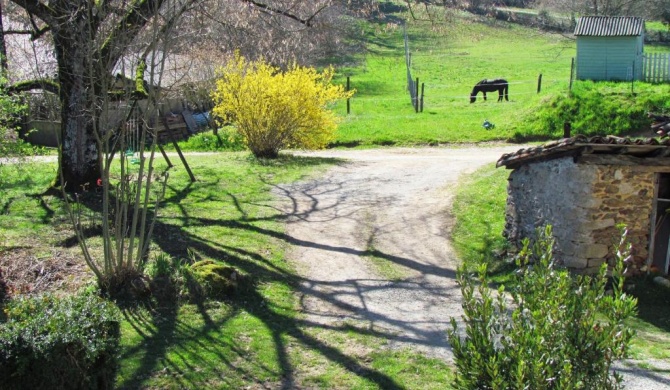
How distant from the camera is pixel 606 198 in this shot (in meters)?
10.9

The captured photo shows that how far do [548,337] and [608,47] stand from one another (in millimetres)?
23711

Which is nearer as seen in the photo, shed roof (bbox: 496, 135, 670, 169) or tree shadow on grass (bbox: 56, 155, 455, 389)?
tree shadow on grass (bbox: 56, 155, 455, 389)

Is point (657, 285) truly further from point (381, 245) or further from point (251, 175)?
point (251, 175)

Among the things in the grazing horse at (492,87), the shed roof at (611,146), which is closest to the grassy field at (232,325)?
the shed roof at (611,146)

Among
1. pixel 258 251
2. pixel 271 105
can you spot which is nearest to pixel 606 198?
pixel 258 251

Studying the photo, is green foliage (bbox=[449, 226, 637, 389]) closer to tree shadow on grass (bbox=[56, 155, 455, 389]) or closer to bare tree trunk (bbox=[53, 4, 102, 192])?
tree shadow on grass (bbox=[56, 155, 455, 389])

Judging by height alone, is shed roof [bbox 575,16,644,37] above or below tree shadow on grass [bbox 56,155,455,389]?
above

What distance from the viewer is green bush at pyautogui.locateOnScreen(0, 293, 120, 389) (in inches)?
247

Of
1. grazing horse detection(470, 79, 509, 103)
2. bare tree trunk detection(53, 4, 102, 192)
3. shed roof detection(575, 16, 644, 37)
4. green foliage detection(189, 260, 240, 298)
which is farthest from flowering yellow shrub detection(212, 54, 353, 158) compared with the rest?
shed roof detection(575, 16, 644, 37)

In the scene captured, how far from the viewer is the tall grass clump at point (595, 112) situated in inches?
829

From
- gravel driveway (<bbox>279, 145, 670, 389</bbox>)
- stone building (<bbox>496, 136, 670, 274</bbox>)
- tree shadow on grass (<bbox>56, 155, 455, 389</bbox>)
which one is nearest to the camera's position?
tree shadow on grass (<bbox>56, 155, 455, 389</bbox>)

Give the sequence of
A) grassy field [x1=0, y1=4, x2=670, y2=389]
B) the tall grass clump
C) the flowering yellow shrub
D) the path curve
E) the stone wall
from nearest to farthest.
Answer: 1. grassy field [x1=0, y1=4, x2=670, y2=389]
2. the path curve
3. the stone wall
4. the flowering yellow shrub
5. the tall grass clump

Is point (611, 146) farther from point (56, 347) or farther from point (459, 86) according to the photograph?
point (459, 86)

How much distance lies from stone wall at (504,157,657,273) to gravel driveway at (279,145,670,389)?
74.6 inches
